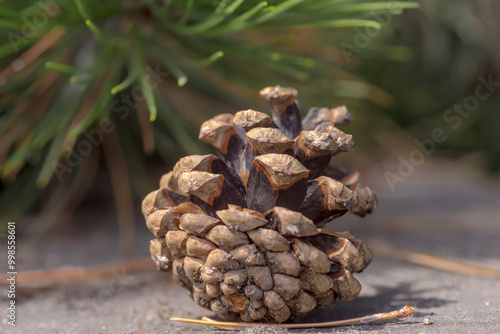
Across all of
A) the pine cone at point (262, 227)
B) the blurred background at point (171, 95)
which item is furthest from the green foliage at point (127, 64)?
the pine cone at point (262, 227)

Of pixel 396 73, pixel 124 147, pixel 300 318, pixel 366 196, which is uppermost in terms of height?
pixel 396 73

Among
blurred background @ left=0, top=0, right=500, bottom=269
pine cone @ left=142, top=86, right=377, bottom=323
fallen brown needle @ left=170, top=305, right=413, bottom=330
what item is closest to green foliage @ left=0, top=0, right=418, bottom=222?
blurred background @ left=0, top=0, right=500, bottom=269

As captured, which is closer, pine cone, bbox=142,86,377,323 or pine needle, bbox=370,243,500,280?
pine cone, bbox=142,86,377,323

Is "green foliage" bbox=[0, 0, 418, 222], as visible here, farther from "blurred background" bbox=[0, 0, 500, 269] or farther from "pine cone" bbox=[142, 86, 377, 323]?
"pine cone" bbox=[142, 86, 377, 323]

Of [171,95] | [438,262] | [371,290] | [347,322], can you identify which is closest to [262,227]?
[347,322]

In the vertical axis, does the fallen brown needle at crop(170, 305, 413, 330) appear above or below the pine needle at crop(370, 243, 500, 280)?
below

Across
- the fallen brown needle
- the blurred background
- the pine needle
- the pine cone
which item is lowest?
the fallen brown needle

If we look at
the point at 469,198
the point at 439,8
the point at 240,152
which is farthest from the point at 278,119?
the point at 439,8

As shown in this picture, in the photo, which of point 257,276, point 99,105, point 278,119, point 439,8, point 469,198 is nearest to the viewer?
point 257,276

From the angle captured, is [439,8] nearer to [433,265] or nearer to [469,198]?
[469,198]
